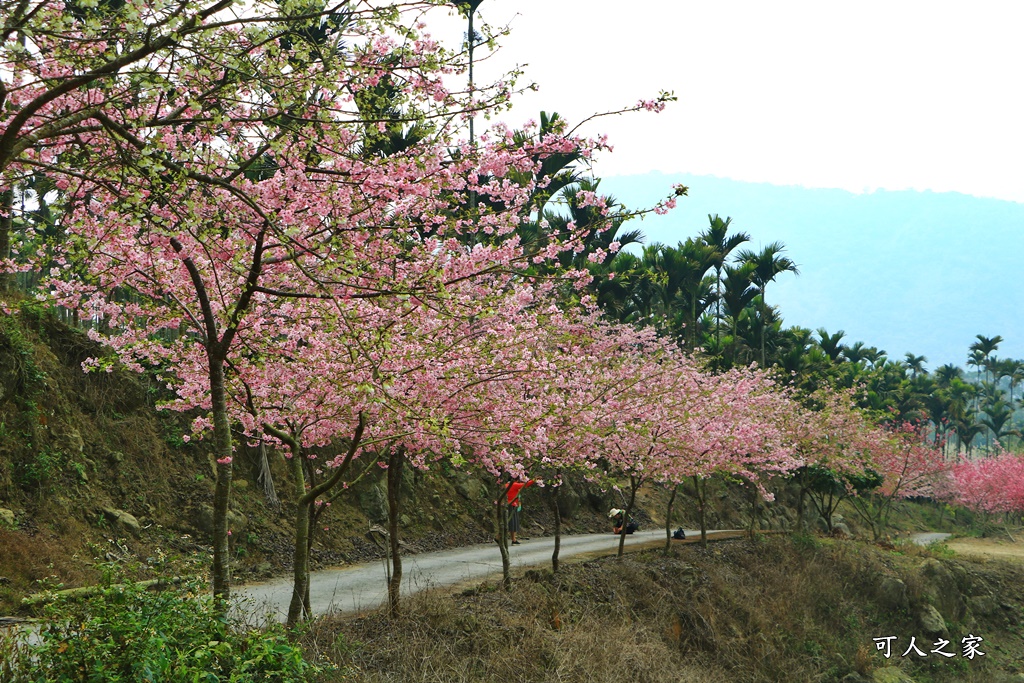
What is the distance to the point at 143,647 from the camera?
5.73 m

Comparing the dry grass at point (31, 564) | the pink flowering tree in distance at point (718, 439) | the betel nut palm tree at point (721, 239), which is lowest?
the dry grass at point (31, 564)

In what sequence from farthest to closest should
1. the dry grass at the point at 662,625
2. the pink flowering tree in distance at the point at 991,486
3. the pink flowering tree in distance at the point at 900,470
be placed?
the pink flowering tree in distance at the point at 991,486 < the pink flowering tree in distance at the point at 900,470 < the dry grass at the point at 662,625

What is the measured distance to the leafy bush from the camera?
5586 millimetres

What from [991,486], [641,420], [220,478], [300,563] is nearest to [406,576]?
[641,420]

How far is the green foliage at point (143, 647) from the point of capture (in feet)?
18.3

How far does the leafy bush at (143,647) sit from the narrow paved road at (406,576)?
1.52 metres

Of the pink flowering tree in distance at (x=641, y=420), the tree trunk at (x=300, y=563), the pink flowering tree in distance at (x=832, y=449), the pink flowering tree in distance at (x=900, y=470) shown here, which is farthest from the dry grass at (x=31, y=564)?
the pink flowering tree in distance at (x=900, y=470)

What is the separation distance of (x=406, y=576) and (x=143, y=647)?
1047 cm

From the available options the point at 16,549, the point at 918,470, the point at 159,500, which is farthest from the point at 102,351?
the point at 918,470

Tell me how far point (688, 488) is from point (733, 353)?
903cm

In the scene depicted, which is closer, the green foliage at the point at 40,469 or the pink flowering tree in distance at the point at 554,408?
the pink flowering tree in distance at the point at 554,408

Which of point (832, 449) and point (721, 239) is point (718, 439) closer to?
point (832, 449)

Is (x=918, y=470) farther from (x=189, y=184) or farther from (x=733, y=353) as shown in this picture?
(x=189, y=184)

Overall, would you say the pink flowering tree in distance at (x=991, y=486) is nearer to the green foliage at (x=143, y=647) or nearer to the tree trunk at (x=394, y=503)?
the tree trunk at (x=394, y=503)
